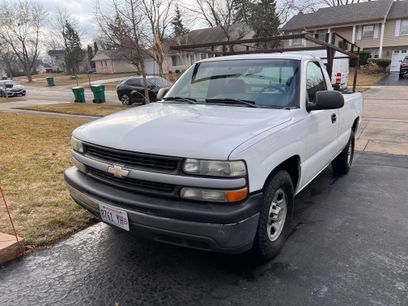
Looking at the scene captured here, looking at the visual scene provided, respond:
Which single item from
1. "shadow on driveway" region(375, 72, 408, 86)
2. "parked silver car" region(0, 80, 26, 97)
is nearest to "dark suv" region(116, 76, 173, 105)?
"parked silver car" region(0, 80, 26, 97)

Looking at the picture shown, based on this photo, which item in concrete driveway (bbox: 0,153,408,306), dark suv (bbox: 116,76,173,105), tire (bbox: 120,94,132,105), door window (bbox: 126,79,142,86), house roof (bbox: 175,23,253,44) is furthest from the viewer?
house roof (bbox: 175,23,253,44)

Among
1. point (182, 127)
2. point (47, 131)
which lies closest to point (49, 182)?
point (182, 127)

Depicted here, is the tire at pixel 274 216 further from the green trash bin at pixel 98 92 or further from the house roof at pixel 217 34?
the house roof at pixel 217 34

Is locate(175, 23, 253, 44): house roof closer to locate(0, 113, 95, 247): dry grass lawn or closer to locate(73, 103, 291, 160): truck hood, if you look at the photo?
locate(0, 113, 95, 247): dry grass lawn

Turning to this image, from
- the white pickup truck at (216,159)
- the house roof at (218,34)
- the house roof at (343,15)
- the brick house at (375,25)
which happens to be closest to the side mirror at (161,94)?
the white pickup truck at (216,159)

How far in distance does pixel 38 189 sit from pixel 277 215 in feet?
11.3

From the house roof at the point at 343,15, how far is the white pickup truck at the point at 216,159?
3747 centimetres

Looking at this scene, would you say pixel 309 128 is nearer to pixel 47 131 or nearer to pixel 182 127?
pixel 182 127

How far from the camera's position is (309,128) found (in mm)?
3416

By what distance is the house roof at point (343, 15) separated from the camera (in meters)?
35.1

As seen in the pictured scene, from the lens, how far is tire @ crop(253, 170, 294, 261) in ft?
8.84

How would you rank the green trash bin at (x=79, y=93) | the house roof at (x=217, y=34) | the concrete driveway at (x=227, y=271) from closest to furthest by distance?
the concrete driveway at (x=227, y=271) < the green trash bin at (x=79, y=93) < the house roof at (x=217, y=34)

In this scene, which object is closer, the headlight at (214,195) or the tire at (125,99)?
the headlight at (214,195)

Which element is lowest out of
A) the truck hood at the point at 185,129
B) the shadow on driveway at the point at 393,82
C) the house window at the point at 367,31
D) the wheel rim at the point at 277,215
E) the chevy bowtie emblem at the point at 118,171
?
the shadow on driveway at the point at 393,82
